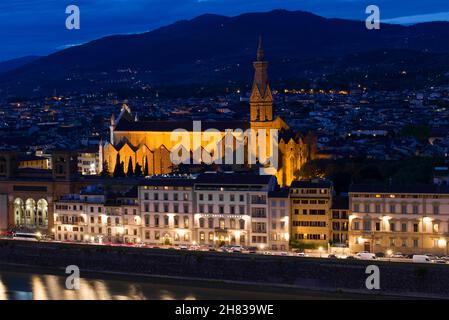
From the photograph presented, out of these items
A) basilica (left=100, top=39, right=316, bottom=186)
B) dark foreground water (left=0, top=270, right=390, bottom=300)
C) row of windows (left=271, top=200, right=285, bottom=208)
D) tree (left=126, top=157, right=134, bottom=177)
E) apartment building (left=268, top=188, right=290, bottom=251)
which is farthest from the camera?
basilica (left=100, top=39, right=316, bottom=186)

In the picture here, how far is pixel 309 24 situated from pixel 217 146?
13993 cm

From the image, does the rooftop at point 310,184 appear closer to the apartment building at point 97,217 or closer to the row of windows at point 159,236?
the row of windows at point 159,236

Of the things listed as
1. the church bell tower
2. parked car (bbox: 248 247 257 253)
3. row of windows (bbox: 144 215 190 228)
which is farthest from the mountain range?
parked car (bbox: 248 247 257 253)

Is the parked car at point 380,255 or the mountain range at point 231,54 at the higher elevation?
the mountain range at point 231,54

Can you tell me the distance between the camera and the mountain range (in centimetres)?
13462

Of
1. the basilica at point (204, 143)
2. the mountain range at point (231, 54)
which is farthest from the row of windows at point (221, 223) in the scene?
the mountain range at point (231, 54)

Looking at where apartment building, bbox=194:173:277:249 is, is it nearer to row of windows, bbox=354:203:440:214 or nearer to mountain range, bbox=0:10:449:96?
row of windows, bbox=354:203:440:214

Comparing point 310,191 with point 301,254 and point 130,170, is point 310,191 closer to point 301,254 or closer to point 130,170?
point 301,254

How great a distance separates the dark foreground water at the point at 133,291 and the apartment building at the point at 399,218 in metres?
3.23

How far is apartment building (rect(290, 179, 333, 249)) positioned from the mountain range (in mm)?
95144

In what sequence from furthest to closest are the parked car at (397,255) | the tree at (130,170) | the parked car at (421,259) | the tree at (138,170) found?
1. the tree at (138,170)
2. the tree at (130,170)
3. the parked car at (397,255)
4. the parked car at (421,259)

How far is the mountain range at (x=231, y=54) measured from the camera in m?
135
